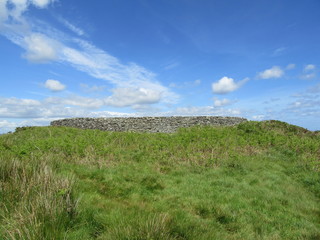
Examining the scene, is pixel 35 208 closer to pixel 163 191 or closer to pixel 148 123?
pixel 163 191

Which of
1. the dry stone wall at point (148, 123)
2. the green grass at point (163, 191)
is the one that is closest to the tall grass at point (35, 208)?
the green grass at point (163, 191)

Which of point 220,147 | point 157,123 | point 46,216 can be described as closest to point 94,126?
point 157,123

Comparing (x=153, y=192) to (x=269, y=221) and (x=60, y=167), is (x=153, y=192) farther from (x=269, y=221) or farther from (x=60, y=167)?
(x=60, y=167)

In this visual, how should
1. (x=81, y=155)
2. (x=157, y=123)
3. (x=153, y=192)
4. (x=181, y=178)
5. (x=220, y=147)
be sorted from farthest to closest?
1. (x=157, y=123)
2. (x=220, y=147)
3. (x=81, y=155)
4. (x=181, y=178)
5. (x=153, y=192)

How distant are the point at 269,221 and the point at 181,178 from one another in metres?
4.07

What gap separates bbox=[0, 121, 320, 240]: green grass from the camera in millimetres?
4910

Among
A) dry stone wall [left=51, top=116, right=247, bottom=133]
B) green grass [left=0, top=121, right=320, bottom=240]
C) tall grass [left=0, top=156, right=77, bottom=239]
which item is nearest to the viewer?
tall grass [left=0, top=156, right=77, bottom=239]

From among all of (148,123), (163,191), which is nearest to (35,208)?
(163,191)

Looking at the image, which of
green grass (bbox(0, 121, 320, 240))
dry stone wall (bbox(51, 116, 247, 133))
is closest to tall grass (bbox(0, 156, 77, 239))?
green grass (bbox(0, 121, 320, 240))

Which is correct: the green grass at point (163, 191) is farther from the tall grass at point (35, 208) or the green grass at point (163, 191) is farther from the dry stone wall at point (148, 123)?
the dry stone wall at point (148, 123)

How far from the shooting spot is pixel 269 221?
686 centimetres

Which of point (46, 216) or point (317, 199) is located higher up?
point (46, 216)

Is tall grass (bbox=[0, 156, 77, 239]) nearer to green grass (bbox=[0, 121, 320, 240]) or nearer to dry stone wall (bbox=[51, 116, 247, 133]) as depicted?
green grass (bbox=[0, 121, 320, 240])

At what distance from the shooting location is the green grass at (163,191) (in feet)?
16.1
